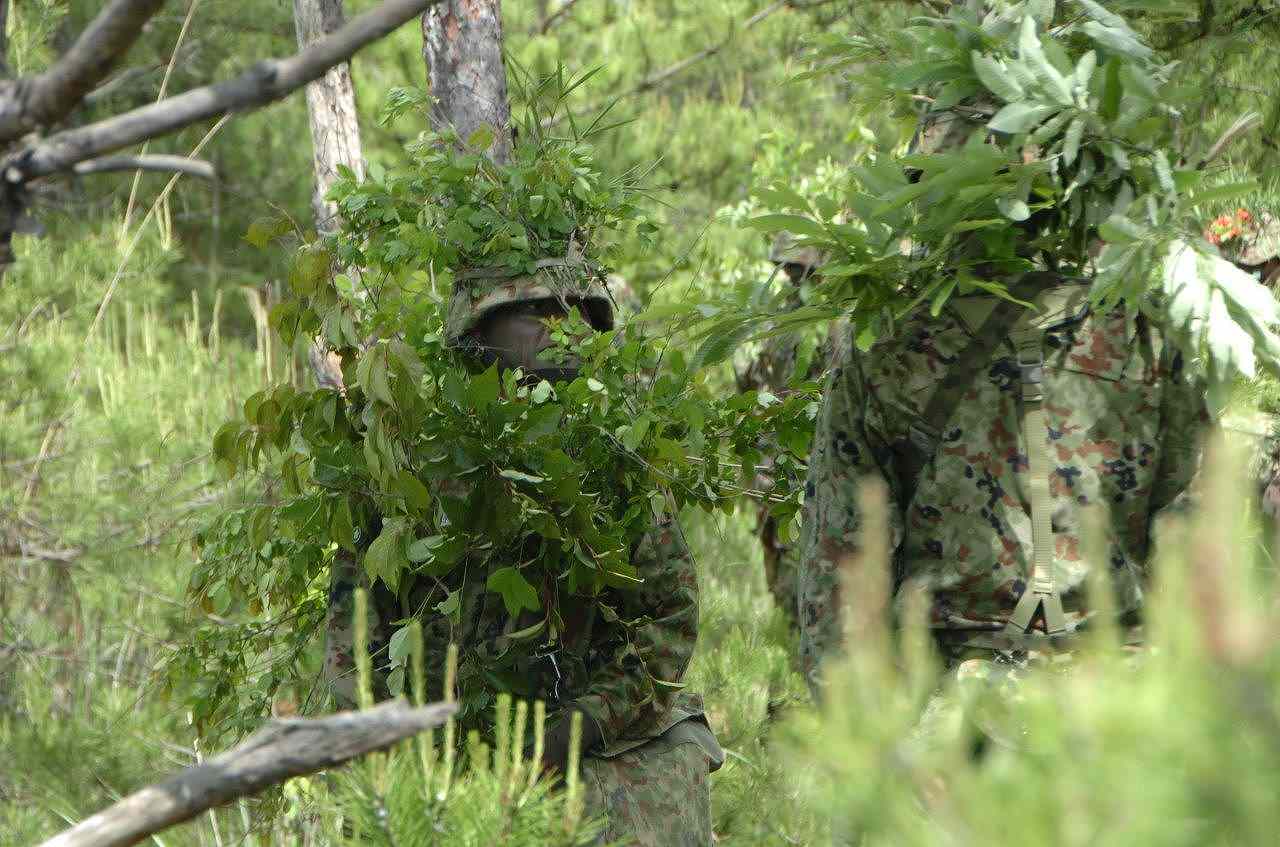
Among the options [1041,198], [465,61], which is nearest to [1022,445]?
[1041,198]

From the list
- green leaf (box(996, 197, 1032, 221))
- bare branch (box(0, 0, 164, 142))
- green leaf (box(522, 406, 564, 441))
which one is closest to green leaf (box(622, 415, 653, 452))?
green leaf (box(522, 406, 564, 441))

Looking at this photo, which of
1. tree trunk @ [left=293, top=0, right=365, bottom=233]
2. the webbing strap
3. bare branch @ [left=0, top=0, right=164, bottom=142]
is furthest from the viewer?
tree trunk @ [left=293, top=0, right=365, bottom=233]

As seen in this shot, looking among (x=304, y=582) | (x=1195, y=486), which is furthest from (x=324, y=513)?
(x=1195, y=486)

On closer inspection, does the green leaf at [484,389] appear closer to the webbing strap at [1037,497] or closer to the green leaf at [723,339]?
the green leaf at [723,339]

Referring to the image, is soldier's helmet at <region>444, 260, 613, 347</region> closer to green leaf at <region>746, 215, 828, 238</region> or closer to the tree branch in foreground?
green leaf at <region>746, 215, 828, 238</region>

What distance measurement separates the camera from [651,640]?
301cm

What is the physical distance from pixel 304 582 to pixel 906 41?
1.66 m

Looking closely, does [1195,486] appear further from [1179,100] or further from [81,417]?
[81,417]

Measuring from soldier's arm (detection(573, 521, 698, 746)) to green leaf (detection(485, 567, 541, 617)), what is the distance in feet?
1.18

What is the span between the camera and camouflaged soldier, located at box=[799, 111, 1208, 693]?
8.05 ft

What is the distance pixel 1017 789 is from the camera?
35.8 inches

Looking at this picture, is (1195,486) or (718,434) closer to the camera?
(1195,486)

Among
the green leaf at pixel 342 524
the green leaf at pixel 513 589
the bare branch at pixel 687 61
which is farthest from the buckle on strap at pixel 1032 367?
the bare branch at pixel 687 61

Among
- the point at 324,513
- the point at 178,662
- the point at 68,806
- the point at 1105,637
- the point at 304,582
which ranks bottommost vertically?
the point at 68,806
